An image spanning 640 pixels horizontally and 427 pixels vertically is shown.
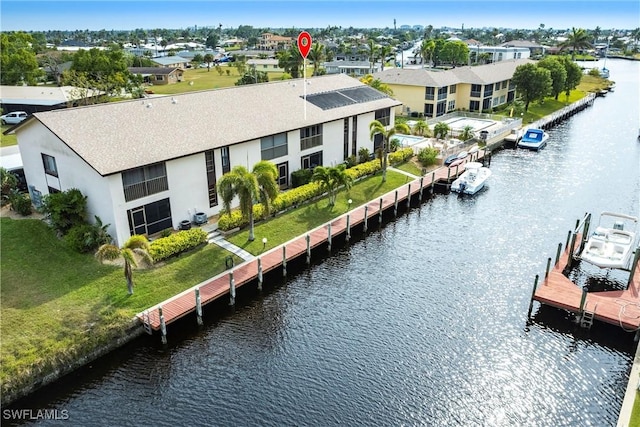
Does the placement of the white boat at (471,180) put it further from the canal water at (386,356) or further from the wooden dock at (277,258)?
the canal water at (386,356)

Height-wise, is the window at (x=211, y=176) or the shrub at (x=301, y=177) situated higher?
the window at (x=211, y=176)

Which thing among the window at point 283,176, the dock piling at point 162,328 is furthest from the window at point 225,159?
the dock piling at point 162,328

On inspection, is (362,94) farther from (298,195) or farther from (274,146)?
(298,195)

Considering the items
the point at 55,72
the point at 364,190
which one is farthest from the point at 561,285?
the point at 55,72

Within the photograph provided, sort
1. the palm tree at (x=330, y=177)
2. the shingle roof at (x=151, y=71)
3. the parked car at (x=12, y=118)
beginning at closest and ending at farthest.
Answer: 1. the palm tree at (x=330, y=177)
2. the parked car at (x=12, y=118)
3. the shingle roof at (x=151, y=71)

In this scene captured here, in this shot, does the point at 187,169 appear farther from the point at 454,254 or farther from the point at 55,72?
the point at 55,72

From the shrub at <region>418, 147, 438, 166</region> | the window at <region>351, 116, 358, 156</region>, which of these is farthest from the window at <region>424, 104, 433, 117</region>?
the window at <region>351, 116, 358, 156</region>
